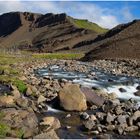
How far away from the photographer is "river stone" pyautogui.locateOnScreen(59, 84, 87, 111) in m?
26.5

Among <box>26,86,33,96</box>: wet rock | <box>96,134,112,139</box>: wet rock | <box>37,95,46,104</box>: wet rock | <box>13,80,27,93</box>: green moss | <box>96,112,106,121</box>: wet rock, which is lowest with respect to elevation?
<box>96,134,112,139</box>: wet rock

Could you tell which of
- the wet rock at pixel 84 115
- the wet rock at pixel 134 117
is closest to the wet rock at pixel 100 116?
the wet rock at pixel 84 115

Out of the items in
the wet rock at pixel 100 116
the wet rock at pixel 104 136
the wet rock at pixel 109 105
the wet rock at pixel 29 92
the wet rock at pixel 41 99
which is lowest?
the wet rock at pixel 104 136

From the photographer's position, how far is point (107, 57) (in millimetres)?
92688

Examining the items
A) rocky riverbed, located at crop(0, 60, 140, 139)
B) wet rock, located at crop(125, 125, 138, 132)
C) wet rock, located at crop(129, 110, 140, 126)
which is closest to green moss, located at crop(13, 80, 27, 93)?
rocky riverbed, located at crop(0, 60, 140, 139)

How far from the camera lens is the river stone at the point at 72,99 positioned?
26.5 meters

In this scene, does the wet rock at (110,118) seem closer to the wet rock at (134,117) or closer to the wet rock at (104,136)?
the wet rock at (134,117)

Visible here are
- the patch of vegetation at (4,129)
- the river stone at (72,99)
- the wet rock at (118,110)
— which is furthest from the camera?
the river stone at (72,99)

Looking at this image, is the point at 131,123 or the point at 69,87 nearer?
the point at 131,123

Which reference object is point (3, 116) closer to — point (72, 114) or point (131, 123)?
point (72, 114)

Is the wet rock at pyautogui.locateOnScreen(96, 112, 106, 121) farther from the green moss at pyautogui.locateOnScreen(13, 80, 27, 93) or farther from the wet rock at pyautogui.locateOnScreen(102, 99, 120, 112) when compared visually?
the green moss at pyautogui.locateOnScreen(13, 80, 27, 93)

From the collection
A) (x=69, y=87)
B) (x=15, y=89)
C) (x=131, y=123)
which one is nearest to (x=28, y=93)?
(x=15, y=89)

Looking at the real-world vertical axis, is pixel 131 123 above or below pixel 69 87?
below

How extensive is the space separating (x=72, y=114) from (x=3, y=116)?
5864 millimetres
